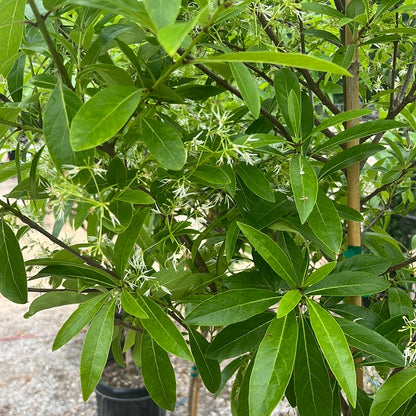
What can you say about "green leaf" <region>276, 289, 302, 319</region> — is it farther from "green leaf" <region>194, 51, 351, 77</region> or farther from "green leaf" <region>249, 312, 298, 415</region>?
"green leaf" <region>194, 51, 351, 77</region>

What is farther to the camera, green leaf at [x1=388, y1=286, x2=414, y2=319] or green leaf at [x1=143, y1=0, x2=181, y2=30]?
green leaf at [x1=388, y1=286, x2=414, y2=319]

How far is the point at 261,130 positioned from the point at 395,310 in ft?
0.92

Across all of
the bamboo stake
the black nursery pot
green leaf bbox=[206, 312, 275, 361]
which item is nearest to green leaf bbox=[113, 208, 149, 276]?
green leaf bbox=[206, 312, 275, 361]

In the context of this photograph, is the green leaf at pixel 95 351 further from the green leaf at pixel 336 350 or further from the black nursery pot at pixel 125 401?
the black nursery pot at pixel 125 401

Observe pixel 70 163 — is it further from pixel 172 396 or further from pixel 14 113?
pixel 172 396

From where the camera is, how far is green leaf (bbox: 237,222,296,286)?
18.6 inches

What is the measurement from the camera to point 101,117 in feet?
1.11

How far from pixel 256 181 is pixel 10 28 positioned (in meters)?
0.28

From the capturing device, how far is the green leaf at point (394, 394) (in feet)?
1.63

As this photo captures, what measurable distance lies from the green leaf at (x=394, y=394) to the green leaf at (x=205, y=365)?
0.60ft

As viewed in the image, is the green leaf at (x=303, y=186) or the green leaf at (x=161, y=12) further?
the green leaf at (x=303, y=186)

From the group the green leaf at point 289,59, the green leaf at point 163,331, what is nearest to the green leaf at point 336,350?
the green leaf at point 163,331

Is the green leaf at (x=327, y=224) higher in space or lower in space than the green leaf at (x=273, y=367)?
higher

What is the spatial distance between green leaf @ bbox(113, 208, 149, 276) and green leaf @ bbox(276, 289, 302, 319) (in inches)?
6.1
